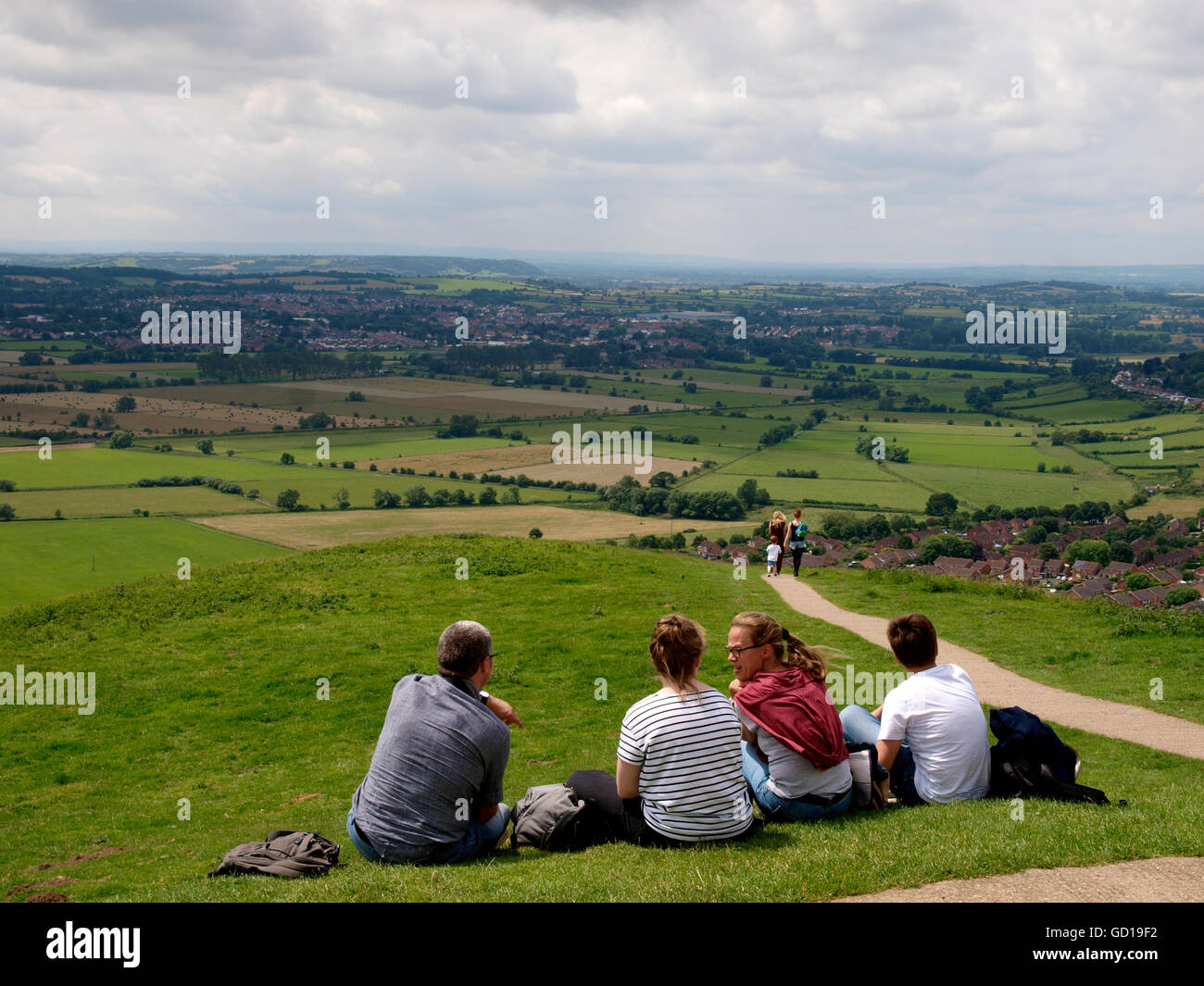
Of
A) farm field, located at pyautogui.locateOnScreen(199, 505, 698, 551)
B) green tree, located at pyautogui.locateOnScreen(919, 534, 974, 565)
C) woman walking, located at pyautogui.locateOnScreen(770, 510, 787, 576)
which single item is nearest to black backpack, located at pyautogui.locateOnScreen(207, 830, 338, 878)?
woman walking, located at pyautogui.locateOnScreen(770, 510, 787, 576)

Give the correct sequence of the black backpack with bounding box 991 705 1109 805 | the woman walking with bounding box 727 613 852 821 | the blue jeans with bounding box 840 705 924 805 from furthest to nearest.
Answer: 1. the blue jeans with bounding box 840 705 924 805
2. the black backpack with bounding box 991 705 1109 805
3. the woman walking with bounding box 727 613 852 821

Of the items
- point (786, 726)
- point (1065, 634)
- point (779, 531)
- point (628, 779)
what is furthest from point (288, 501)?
point (786, 726)

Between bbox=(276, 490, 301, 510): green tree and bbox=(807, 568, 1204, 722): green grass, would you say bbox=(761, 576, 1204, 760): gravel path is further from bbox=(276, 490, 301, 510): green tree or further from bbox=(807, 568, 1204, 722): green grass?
bbox=(276, 490, 301, 510): green tree

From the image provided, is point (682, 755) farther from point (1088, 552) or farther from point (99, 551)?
point (99, 551)

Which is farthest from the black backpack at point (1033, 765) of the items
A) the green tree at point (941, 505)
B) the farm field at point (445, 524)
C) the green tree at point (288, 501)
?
the green tree at point (288, 501)
